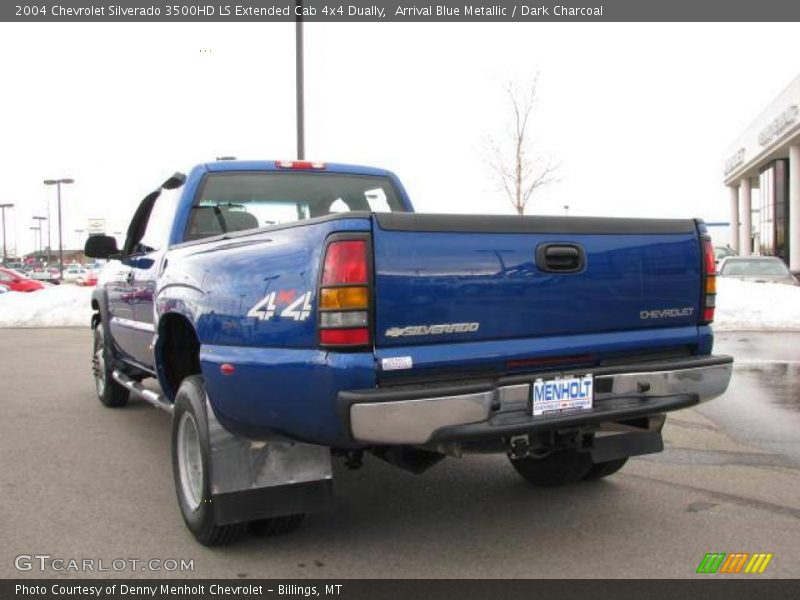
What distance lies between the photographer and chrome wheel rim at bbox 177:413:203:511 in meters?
3.94

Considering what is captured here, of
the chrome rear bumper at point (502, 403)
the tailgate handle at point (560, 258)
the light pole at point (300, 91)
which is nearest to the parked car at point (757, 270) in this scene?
the light pole at point (300, 91)

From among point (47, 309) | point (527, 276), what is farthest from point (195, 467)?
point (47, 309)

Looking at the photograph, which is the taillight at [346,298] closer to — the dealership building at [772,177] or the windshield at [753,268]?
the windshield at [753,268]

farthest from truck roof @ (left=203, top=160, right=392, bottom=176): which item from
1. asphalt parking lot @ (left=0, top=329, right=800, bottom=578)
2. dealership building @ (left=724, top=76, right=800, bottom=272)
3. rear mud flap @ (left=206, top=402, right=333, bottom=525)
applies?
dealership building @ (left=724, top=76, right=800, bottom=272)

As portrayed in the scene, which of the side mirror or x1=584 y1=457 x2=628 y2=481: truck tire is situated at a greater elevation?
the side mirror

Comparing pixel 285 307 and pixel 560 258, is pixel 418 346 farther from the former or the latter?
pixel 560 258

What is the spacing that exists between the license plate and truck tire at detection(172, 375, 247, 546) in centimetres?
157

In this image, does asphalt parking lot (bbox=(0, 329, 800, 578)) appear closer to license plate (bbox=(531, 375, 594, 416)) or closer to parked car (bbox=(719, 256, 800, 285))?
license plate (bbox=(531, 375, 594, 416))

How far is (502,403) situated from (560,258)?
0.75m

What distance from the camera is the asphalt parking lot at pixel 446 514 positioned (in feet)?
11.7

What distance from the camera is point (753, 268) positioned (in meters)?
18.2

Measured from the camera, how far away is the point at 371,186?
228 inches

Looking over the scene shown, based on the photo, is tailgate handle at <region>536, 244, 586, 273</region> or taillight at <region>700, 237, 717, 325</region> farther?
taillight at <region>700, 237, 717, 325</region>
